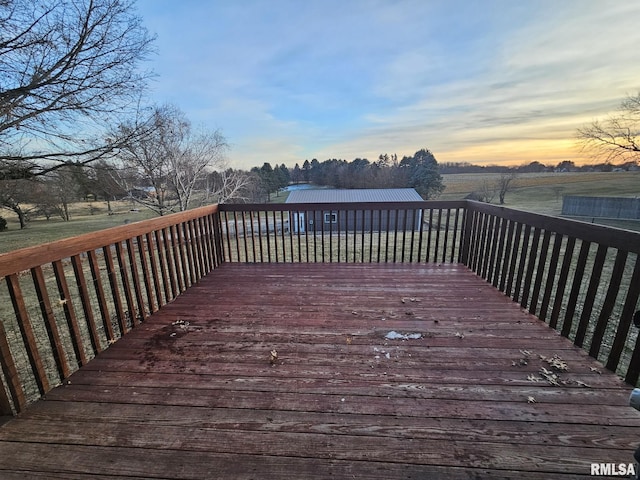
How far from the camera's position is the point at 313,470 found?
1.04 metres

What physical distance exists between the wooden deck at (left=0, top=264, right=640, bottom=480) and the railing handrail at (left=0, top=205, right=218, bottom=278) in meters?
0.70

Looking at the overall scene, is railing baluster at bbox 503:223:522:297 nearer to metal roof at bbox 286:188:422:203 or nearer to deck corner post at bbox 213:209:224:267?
deck corner post at bbox 213:209:224:267

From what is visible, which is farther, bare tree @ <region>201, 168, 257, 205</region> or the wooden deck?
bare tree @ <region>201, 168, 257, 205</region>

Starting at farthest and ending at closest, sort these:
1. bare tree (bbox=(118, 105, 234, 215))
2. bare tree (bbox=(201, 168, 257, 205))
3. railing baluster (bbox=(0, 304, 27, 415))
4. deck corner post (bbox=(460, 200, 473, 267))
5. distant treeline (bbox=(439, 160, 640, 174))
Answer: bare tree (bbox=(201, 168, 257, 205)) < distant treeline (bbox=(439, 160, 640, 174)) < bare tree (bbox=(118, 105, 234, 215)) < deck corner post (bbox=(460, 200, 473, 267)) < railing baluster (bbox=(0, 304, 27, 415))

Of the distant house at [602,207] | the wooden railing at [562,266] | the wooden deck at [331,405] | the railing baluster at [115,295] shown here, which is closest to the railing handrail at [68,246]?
the railing baluster at [115,295]

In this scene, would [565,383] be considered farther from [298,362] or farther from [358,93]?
[358,93]

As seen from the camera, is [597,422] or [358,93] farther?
[358,93]

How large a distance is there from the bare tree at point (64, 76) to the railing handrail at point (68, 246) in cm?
455

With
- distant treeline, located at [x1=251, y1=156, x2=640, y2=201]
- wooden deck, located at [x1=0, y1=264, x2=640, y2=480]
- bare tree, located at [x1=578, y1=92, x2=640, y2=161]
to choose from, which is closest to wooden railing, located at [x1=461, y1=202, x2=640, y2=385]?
wooden deck, located at [x1=0, y1=264, x2=640, y2=480]

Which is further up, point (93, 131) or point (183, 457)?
point (93, 131)

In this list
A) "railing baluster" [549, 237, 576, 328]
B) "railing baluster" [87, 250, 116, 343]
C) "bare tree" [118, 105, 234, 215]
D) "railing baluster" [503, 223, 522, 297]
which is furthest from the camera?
"bare tree" [118, 105, 234, 215]

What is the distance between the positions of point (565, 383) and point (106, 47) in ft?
25.3

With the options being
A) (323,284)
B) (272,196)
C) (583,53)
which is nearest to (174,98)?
(323,284)

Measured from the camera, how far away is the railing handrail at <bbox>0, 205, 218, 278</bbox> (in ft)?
4.37
